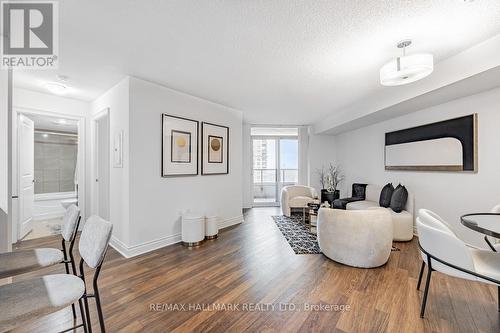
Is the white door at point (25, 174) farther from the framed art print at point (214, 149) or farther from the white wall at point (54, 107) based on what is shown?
the framed art print at point (214, 149)

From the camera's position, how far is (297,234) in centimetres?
368

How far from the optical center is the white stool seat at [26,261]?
4.37ft

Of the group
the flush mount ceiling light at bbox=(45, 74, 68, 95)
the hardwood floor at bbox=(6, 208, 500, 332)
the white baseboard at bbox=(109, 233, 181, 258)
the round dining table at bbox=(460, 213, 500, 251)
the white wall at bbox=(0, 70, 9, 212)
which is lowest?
the hardwood floor at bbox=(6, 208, 500, 332)

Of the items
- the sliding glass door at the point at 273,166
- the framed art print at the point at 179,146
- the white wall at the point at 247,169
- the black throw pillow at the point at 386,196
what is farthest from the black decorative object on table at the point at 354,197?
the framed art print at the point at 179,146

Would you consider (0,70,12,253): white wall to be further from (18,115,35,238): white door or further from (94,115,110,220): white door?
(18,115,35,238): white door

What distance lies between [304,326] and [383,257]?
1525 mm

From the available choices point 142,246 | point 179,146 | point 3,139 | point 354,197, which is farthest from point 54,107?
point 354,197

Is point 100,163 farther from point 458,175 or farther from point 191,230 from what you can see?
point 458,175

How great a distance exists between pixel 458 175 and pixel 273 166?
430 cm

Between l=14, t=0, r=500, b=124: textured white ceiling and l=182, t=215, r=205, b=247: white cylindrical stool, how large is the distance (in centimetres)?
207

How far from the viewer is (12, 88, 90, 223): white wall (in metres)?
3.17

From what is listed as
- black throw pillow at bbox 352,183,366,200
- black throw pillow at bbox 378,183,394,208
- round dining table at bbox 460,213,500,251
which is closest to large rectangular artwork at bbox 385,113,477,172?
black throw pillow at bbox 378,183,394,208

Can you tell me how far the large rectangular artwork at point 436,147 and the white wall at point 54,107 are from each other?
6.08 meters

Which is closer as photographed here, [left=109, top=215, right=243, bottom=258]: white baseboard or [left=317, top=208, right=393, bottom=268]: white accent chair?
[left=317, top=208, right=393, bottom=268]: white accent chair
